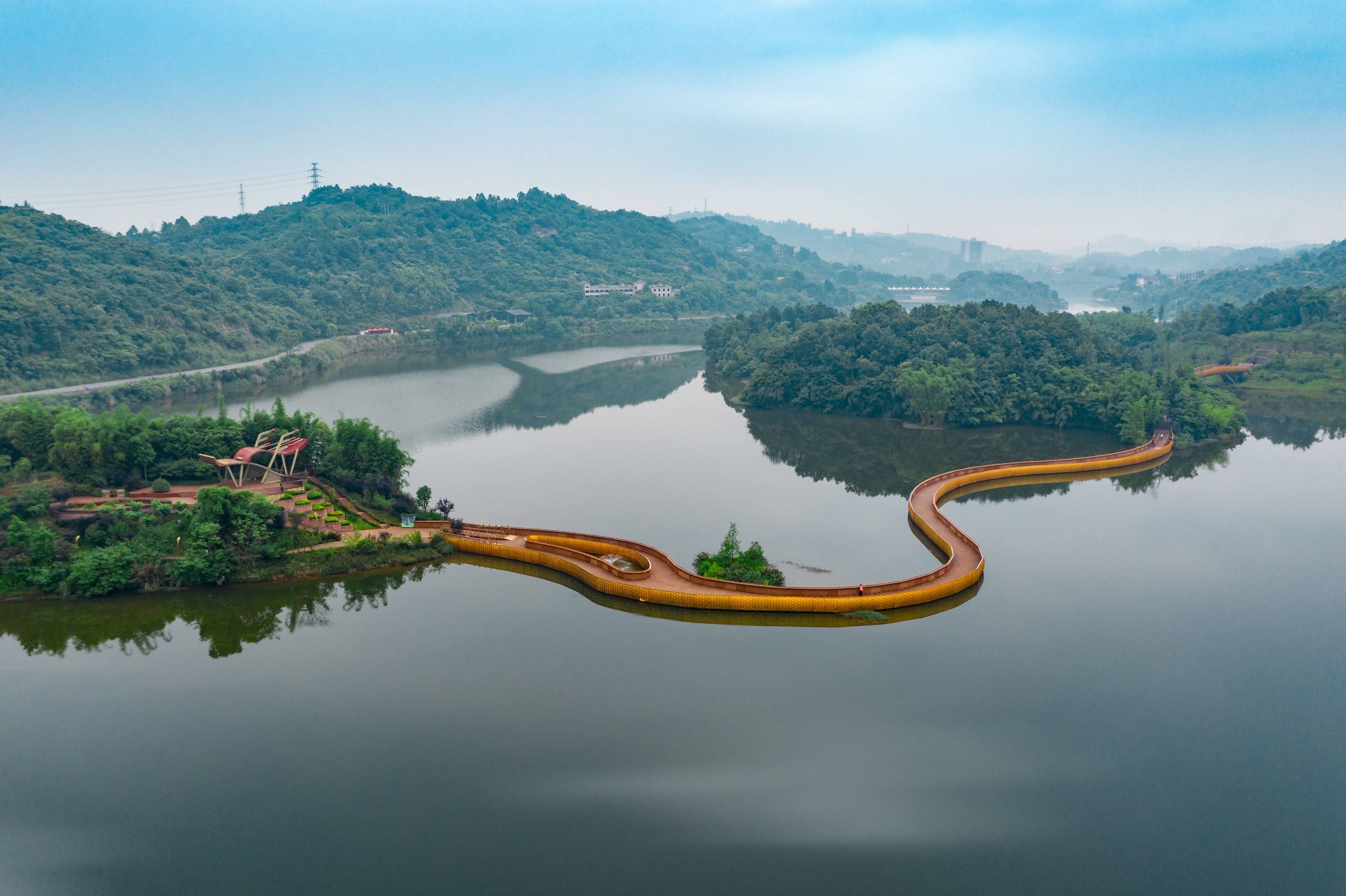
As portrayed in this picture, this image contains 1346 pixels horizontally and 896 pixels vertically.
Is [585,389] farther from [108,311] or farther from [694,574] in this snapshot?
[694,574]

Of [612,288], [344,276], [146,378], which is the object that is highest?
[344,276]

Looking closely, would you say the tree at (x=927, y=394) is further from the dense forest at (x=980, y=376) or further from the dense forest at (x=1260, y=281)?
the dense forest at (x=1260, y=281)

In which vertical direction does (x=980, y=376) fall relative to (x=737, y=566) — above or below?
above

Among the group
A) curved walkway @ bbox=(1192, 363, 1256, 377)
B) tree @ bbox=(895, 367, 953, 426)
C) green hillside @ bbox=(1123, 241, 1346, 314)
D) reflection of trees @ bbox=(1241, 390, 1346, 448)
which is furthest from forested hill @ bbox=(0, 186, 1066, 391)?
reflection of trees @ bbox=(1241, 390, 1346, 448)

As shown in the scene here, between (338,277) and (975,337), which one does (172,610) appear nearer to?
(975,337)

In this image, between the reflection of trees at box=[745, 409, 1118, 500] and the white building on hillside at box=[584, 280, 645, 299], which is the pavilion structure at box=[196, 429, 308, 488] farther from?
the white building on hillside at box=[584, 280, 645, 299]

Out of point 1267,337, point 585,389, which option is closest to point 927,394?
point 585,389

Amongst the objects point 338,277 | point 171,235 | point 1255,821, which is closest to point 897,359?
point 1255,821

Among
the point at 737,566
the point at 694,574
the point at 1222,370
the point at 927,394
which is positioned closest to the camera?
the point at 694,574

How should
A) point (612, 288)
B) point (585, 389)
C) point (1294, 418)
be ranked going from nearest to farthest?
point (1294, 418) < point (585, 389) < point (612, 288)
